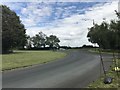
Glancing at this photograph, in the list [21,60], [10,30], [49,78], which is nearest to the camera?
[49,78]

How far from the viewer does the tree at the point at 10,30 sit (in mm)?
68000

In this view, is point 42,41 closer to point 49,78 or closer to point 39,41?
point 39,41

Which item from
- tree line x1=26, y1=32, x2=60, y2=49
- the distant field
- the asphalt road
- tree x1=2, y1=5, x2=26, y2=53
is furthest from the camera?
tree line x1=26, y1=32, x2=60, y2=49

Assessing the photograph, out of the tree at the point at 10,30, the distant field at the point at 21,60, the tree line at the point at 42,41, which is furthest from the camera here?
the tree line at the point at 42,41

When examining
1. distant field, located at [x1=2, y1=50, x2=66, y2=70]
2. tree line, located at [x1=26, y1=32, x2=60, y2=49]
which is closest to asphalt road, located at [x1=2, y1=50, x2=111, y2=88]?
distant field, located at [x1=2, y1=50, x2=66, y2=70]

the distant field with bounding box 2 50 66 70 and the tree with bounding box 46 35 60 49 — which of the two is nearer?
the distant field with bounding box 2 50 66 70

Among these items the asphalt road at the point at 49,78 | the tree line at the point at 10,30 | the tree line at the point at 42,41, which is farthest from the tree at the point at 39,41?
the asphalt road at the point at 49,78

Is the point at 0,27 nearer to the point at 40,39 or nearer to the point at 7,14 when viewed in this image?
the point at 7,14

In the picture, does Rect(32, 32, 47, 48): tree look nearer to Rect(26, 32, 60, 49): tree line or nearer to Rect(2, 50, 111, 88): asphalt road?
Rect(26, 32, 60, 49): tree line

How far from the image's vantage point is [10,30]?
68.4m

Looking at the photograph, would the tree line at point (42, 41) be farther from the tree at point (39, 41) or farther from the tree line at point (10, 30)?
the tree line at point (10, 30)

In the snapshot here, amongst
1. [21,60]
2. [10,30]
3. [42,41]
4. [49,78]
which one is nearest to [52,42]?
[42,41]

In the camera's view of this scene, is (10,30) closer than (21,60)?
No

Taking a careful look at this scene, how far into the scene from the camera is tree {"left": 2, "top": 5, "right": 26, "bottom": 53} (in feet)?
223
